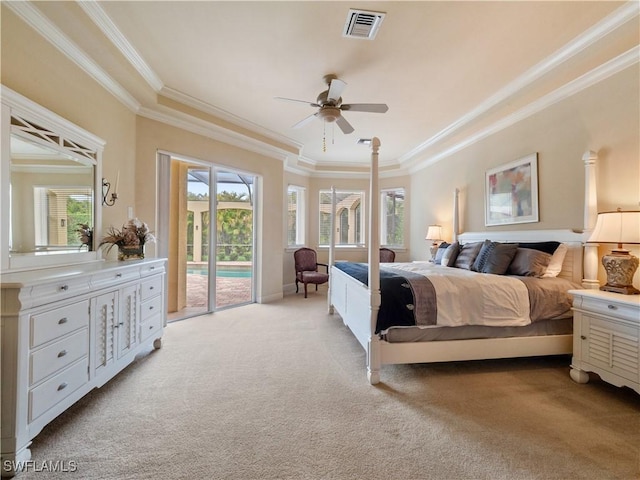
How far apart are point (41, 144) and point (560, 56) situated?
4.34 m

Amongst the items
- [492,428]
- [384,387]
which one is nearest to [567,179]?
[492,428]

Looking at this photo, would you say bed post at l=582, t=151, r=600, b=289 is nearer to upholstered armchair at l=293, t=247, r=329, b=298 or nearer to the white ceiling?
the white ceiling

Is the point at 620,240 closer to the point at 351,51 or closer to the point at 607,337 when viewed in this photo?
the point at 607,337

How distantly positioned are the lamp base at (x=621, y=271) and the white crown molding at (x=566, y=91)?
1606 mm

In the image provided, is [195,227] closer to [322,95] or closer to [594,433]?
[322,95]

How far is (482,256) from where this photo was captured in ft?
10.4

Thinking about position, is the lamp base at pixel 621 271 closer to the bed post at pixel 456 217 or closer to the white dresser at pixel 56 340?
the bed post at pixel 456 217

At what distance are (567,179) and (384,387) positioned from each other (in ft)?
9.30

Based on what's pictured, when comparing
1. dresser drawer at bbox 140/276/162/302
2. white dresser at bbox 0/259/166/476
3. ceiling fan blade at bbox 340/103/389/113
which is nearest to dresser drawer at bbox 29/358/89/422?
white dresser at bbox 0/259/166/476

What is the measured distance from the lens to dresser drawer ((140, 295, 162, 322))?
8.42 ft

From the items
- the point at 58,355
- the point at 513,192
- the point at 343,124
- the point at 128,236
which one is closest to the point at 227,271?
the point at 128,236

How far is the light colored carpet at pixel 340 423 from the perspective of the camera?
1.45 meters

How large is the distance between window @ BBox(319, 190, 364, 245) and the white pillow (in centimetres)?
414

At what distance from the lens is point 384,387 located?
7.34ft
